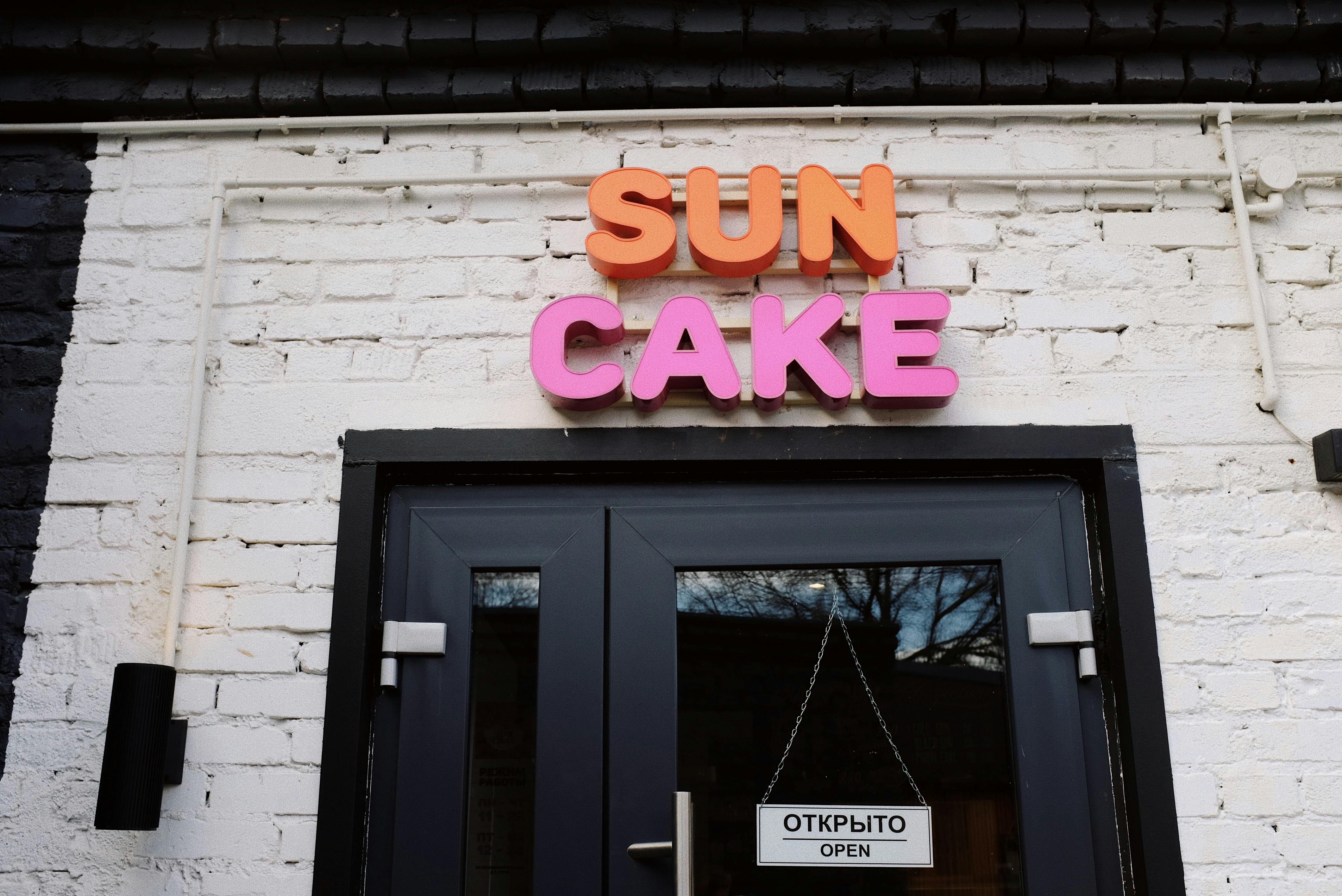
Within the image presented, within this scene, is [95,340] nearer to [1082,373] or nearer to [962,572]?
[962,572]

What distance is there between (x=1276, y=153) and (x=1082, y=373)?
2.87ft

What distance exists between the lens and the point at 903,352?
2.32 m

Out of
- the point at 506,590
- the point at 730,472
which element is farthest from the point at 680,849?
the point at 730,472

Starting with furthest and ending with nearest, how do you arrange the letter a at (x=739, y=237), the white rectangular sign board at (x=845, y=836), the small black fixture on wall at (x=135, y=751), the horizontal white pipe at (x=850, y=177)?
the horizontal white pipe at (x=850, y=177) → the letter a at (x=739, y=237) → the white rectangular sign board at (x=845, y=836) → the small black fixture on wall at (x=135, y=751)

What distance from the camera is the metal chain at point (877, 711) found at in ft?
7.29

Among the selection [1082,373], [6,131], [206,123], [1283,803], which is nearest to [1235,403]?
[1082,373]

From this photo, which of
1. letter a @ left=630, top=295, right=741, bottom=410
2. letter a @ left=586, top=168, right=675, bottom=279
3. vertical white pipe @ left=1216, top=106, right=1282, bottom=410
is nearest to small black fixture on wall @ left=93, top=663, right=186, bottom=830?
letter a @ left=630, top=295, right=741, bottom=410

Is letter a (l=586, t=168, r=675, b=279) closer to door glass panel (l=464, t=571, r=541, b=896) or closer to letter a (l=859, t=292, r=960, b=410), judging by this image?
letter a (l=859, t=292, r=960, b=410)

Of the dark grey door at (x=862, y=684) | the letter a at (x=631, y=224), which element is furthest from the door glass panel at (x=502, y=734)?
the letter a at (x=631, y=224)

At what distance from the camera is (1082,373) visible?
244cm

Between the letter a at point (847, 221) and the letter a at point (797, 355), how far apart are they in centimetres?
14

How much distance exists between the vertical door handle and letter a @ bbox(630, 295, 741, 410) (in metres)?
0.90

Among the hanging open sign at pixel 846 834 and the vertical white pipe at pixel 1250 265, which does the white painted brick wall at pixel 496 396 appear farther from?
the hanging open sign at pixel 846 834

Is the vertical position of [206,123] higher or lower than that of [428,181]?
higher
